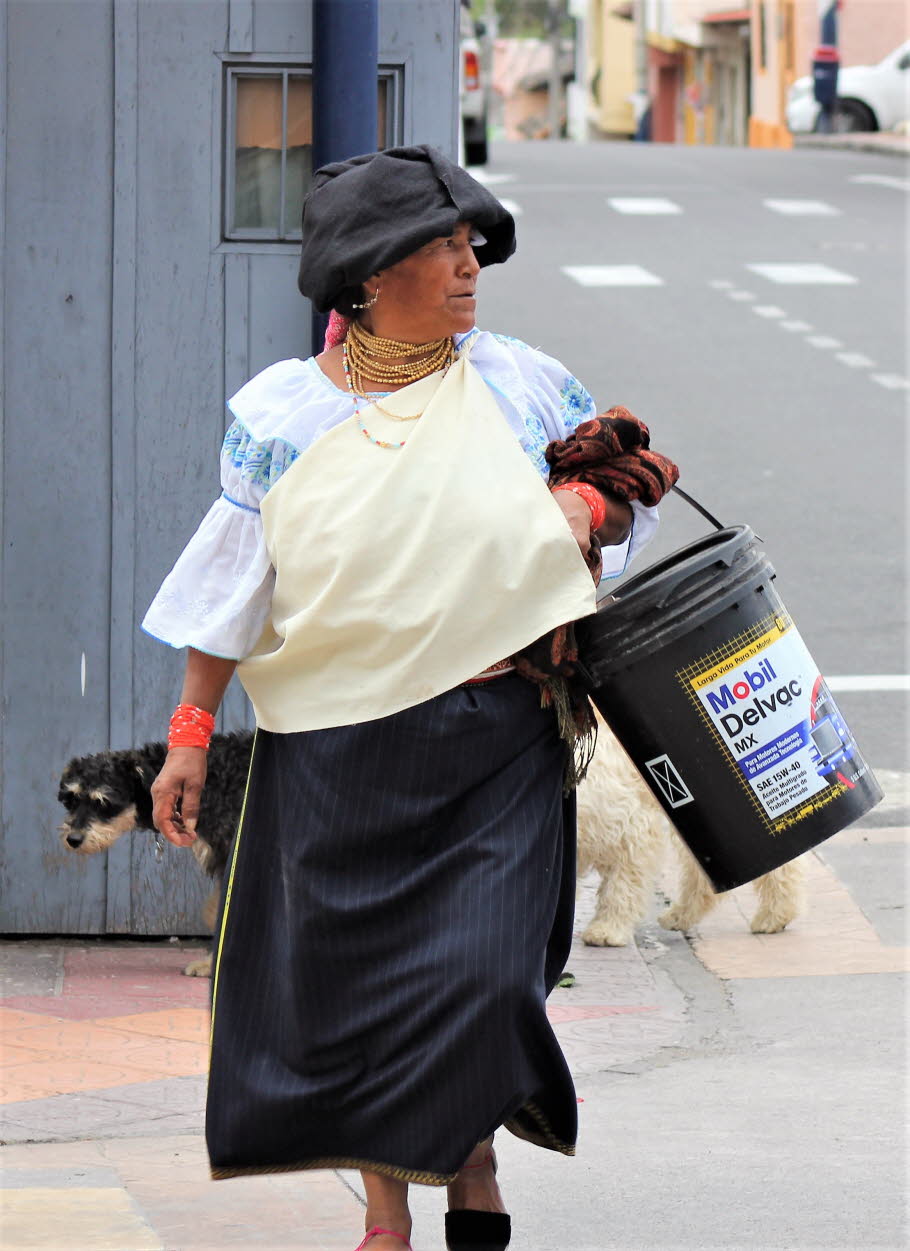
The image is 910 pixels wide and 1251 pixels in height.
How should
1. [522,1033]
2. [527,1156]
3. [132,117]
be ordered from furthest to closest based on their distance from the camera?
[132,117], [527,1156], [522,1033]

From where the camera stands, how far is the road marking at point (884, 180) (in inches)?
959

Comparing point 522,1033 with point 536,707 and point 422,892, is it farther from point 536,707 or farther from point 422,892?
point 536,707

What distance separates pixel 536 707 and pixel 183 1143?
1.43 meters

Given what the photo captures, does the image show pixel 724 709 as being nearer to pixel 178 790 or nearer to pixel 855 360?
pixel 178 790

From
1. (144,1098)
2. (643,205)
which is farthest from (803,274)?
(144,1098)

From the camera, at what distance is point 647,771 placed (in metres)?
3.69

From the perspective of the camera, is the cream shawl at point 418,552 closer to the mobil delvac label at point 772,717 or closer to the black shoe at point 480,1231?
the mobil delvac label at point 772,717

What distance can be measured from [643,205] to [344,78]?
706 inches

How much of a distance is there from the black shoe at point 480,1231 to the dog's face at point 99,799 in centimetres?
191

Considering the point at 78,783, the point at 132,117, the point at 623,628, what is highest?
the point at 132,117

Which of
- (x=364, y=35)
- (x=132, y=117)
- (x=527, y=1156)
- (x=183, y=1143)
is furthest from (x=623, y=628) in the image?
(x=132, y=117)

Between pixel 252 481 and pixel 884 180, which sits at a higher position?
pixel 884 180

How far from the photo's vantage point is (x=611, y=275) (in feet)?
59.1

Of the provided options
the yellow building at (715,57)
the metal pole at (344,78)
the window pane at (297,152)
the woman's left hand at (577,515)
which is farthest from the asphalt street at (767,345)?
the yellow building at (715,57)
